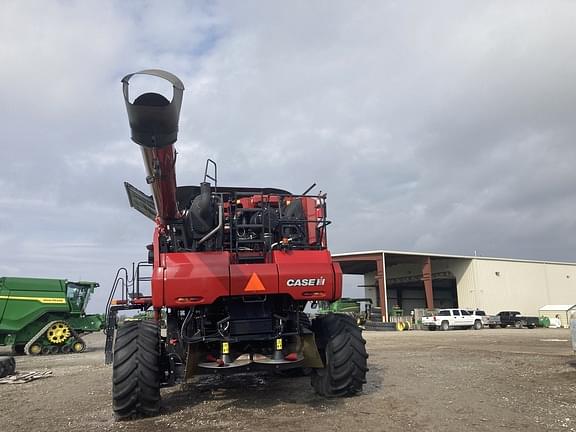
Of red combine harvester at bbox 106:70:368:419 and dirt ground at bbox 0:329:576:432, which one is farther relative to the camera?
red combine harvester at bbox 106:70:368:419

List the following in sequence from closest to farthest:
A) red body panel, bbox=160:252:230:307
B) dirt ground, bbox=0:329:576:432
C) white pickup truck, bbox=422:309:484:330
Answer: dirt ground, bbox=0:329:576:432, red body panel, bbox=160:252:230:307, white pickup truck, bbox=422:309:484:330

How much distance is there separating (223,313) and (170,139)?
3.13 metres

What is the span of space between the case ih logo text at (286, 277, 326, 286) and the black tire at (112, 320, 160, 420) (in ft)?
7.07

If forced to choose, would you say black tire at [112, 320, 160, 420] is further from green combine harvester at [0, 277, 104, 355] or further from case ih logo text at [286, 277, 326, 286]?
green combine harvester at [0, 277, 104, 355]

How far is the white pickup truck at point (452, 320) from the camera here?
128ft

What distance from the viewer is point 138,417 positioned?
7.03m

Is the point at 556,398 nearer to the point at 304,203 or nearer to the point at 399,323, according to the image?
the point at 304,203

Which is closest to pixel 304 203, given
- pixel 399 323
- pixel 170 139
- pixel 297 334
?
pixel 297 334

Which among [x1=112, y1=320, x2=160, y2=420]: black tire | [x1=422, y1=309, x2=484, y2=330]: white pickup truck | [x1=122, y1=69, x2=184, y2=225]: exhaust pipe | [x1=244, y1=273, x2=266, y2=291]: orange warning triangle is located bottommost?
[x1=422, y1=309, x2=484, y2=330]: white pickup truck

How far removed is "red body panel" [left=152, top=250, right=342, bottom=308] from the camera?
6746mm

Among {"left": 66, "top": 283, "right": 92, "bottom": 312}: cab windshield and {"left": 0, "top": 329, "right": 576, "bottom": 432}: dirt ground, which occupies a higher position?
{"left": 66, "top": 283, "right": 92, "bottom": 312}: cab windshield

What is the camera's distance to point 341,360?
24.5ft

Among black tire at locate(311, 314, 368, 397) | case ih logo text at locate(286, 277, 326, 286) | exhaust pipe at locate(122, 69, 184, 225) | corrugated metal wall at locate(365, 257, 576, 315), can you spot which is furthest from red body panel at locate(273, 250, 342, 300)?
corrugated metal wall at locate(365, 257, 576, 315)

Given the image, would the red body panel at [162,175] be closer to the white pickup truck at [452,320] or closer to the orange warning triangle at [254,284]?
the orange warning triangle at [254,284]
